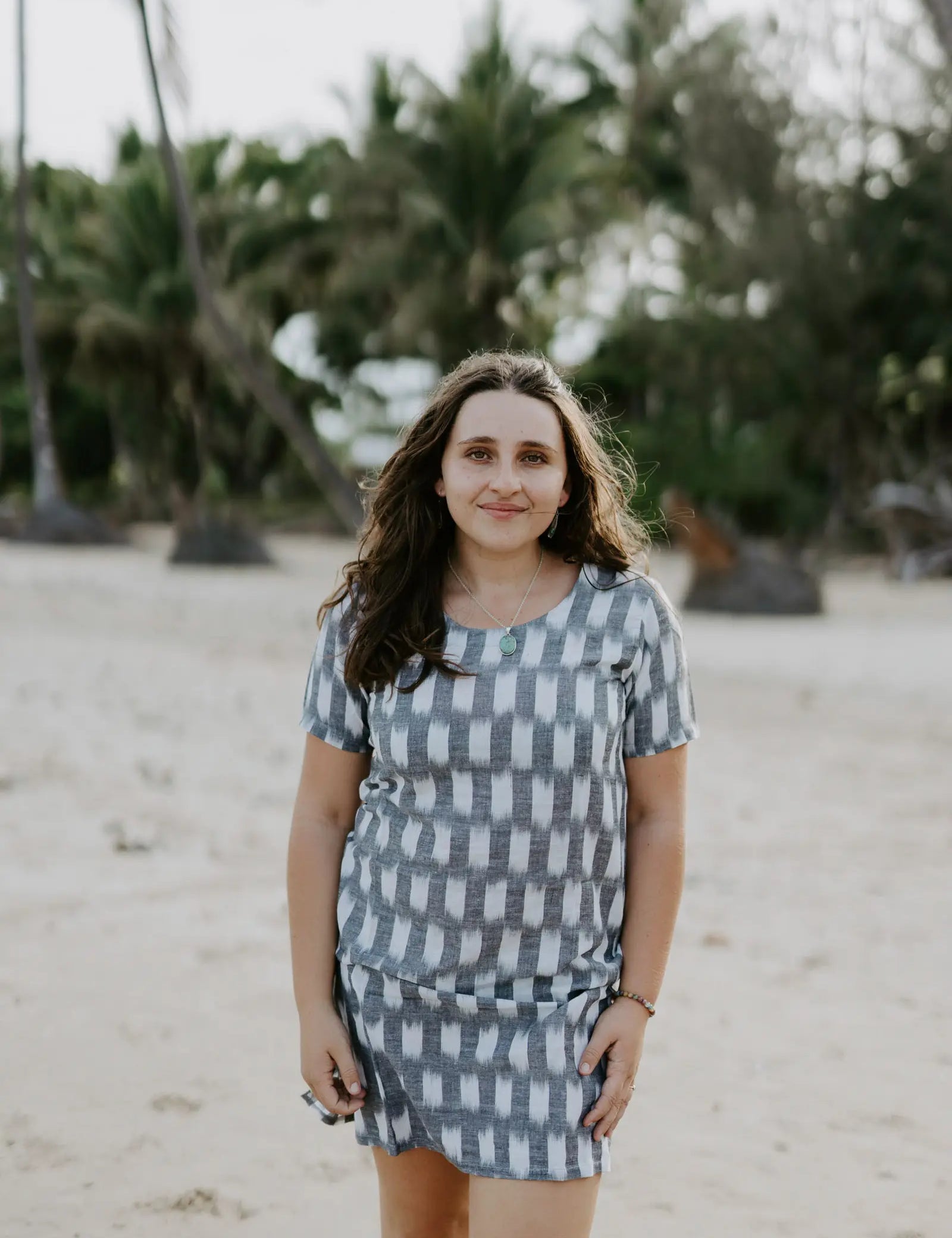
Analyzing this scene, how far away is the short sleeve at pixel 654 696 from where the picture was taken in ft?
5.65

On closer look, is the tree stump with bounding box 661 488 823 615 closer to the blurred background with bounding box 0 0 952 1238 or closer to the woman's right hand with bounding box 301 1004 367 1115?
the blurred background with bounding box 0 0 952 1238

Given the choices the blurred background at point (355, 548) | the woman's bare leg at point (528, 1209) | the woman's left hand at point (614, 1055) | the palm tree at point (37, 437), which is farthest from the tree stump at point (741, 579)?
the palm tree at point (37, 437)

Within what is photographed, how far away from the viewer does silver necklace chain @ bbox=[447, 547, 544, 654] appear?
167cm

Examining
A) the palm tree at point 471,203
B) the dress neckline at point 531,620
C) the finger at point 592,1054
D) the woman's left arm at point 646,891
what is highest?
the palm tree at point 471,203

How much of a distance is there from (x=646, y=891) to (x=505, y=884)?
213mm

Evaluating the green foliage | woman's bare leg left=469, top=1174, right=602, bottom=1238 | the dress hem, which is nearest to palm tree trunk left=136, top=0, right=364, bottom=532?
the green foliage

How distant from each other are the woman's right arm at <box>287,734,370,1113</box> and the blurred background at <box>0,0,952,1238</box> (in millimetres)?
663

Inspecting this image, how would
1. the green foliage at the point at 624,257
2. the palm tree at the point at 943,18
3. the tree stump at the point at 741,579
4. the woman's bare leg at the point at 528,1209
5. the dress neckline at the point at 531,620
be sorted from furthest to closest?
the green foliage at the point at 624,257 < the tree stump at the point at 741,579 < the palm tree at the point at 943,18 < the dress neckline at the point at 531,620 < the woman's bare leg at the point at 528,1209

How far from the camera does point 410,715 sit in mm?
1655

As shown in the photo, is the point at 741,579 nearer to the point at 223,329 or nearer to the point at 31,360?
the point at 223,329

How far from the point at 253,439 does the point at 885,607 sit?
24075 mm

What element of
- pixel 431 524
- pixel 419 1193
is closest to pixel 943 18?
pixel 431 524

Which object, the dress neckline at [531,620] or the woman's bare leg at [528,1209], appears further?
the dress neckline at [531,620]

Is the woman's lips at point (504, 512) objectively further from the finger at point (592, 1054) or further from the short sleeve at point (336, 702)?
the finger at point (592, 1054)
